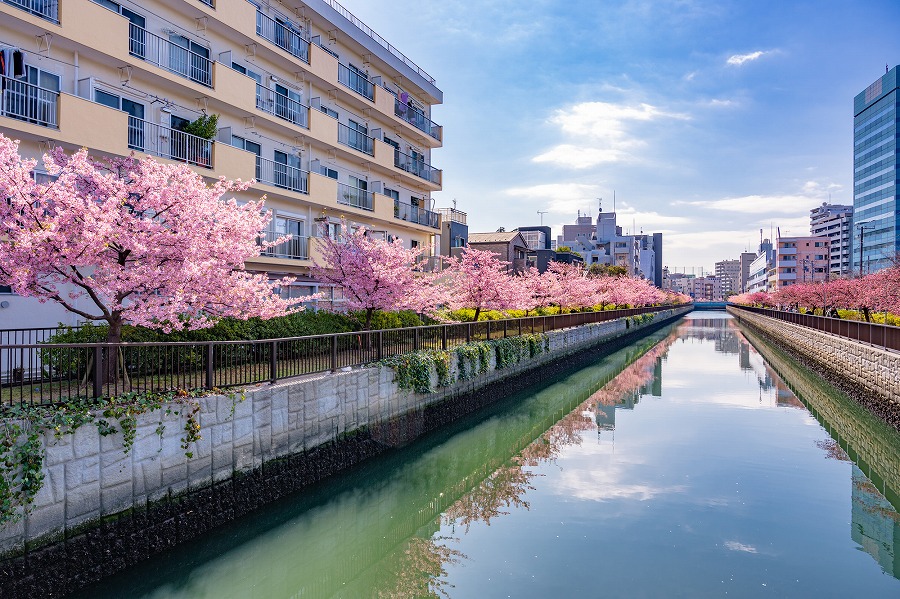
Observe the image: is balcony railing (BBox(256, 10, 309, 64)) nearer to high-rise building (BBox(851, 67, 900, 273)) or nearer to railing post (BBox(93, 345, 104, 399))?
railing post (BBox(93, 345, 104, 399))

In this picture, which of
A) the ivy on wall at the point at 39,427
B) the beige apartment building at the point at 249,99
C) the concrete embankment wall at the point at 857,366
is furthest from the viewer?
the concrete embankment wall at the point at 857,366

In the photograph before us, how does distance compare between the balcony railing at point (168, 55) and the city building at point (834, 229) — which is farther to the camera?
the city building at point (834, 229)

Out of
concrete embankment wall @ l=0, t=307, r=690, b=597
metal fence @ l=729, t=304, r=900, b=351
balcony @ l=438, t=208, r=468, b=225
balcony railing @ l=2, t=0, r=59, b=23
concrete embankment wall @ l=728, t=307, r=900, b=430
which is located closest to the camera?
concrete embankment wall @ l=0, t=307, r=690, b=597

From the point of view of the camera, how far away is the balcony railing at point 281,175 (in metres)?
21.1

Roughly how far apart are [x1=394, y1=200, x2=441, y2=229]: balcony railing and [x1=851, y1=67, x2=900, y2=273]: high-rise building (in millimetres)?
86256

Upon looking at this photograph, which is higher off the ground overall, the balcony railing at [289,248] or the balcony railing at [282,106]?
the balcony railing at [282,106]

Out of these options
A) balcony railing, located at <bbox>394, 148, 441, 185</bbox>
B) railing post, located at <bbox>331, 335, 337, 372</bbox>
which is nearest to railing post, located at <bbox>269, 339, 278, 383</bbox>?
railing post, located at <bbox>331, 335, 337, 372</bbox>

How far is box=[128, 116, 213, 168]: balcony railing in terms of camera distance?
16172 mm

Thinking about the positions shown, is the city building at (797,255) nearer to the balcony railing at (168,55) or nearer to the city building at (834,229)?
the city building at (834,229)

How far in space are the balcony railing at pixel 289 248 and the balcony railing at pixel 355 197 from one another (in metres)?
3.36

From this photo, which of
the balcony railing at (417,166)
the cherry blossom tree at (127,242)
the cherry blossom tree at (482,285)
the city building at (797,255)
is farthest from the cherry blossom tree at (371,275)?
the city building at (797,255)

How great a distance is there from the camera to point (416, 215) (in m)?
32.2

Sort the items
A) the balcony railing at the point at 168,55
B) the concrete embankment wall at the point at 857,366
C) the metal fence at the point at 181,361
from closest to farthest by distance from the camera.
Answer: the metal fence at the point at 181,361
the concrete embankment wall at the point at 857,366
the balcony railing at the point at 168,55

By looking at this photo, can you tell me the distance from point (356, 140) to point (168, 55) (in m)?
10.6
